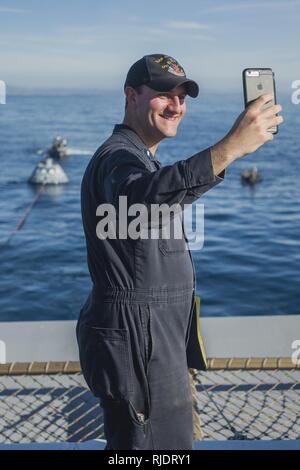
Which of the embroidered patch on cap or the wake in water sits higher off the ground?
the wake in water

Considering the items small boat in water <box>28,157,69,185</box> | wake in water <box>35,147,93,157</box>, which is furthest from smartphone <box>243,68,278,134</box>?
wake in water <box>35,147,93,157</box>

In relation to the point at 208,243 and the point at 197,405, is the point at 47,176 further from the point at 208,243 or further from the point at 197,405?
the point at 197,405

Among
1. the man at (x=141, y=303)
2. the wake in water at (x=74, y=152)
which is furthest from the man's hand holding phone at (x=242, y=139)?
the wake in water at (x=74, y=152)

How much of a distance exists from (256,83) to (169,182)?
1.92 feet

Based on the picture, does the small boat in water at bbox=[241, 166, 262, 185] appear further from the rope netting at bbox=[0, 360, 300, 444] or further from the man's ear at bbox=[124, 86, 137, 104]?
the man's ear at bbox=[124, 86, 137, 104]

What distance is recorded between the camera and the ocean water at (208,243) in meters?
20.3

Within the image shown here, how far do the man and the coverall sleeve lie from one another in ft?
0.50

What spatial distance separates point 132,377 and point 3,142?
68953mm

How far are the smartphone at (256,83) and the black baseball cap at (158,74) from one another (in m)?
0.19

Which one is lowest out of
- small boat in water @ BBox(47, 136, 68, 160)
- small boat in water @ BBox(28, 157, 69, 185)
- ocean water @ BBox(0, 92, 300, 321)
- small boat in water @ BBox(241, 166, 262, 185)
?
ocean water @ BBox(0, 92, 300, 321)

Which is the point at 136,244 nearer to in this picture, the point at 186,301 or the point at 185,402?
the point at 186,301

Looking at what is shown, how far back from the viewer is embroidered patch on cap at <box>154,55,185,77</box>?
2.38m

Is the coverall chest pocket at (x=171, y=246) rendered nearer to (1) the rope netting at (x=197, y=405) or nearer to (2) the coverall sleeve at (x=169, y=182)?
(2) the coverall sleeve at (x=169, y=182)
